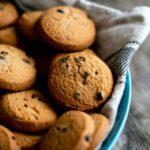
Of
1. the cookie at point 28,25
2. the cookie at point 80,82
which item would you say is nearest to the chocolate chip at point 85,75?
the cookie at point 80,82

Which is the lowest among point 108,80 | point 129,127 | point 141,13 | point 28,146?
point 129,127

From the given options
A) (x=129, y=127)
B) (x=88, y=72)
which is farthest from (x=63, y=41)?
(x=129, y=127)

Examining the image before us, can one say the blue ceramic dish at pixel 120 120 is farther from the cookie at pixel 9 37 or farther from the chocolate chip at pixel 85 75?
the cookie at pixel 9 37

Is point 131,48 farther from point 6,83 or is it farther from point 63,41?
point 6,83

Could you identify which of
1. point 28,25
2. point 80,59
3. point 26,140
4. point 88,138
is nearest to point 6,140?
point 26,140

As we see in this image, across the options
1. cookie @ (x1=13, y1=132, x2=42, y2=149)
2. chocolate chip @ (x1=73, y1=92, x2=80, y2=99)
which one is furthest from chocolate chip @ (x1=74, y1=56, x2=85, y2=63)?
cookie @ (x1=13, y1=132, x2=42, y2=149)

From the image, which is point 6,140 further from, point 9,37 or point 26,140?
point 9,37

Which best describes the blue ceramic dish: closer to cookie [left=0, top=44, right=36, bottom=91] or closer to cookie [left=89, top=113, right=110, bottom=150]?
cookie [left=89, top=113, right=110, bottom=150]

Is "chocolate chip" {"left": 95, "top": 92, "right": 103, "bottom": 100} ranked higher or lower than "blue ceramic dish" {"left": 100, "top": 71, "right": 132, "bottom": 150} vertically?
higher
